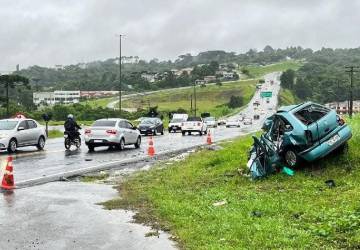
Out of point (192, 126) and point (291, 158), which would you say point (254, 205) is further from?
point (192, 126)

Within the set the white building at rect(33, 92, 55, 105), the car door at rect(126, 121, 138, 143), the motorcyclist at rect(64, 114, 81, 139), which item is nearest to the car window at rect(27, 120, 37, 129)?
the motorcyclist at rect(64, 114, 81, 139)

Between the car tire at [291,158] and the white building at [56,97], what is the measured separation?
106387mm

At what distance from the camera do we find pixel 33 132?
27.3 meters

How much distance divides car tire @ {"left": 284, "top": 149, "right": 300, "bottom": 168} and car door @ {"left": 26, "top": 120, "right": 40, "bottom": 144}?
1593 cm

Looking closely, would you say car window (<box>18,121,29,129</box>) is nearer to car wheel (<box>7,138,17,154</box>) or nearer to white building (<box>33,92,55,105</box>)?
car wheel (<box>7,138,17,154</box>)

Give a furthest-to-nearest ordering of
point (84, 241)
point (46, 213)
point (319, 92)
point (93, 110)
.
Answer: point (319, 92) < point (93, 110) < point (46, 213) < point (84, 241)

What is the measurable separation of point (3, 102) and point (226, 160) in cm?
5619

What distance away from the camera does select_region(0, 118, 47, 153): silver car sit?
25.2 meters

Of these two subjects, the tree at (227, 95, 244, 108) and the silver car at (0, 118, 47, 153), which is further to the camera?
the tree at (227, 95, 244, 108)

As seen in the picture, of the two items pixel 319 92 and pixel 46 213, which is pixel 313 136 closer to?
pixel 46 213

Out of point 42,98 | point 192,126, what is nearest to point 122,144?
point 192,126

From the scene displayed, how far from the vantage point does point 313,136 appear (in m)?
14.0

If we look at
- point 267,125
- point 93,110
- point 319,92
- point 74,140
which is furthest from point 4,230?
point 319,92

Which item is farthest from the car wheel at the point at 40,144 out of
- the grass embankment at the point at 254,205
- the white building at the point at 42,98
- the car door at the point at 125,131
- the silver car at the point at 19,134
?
the white building at the point at 42,98
